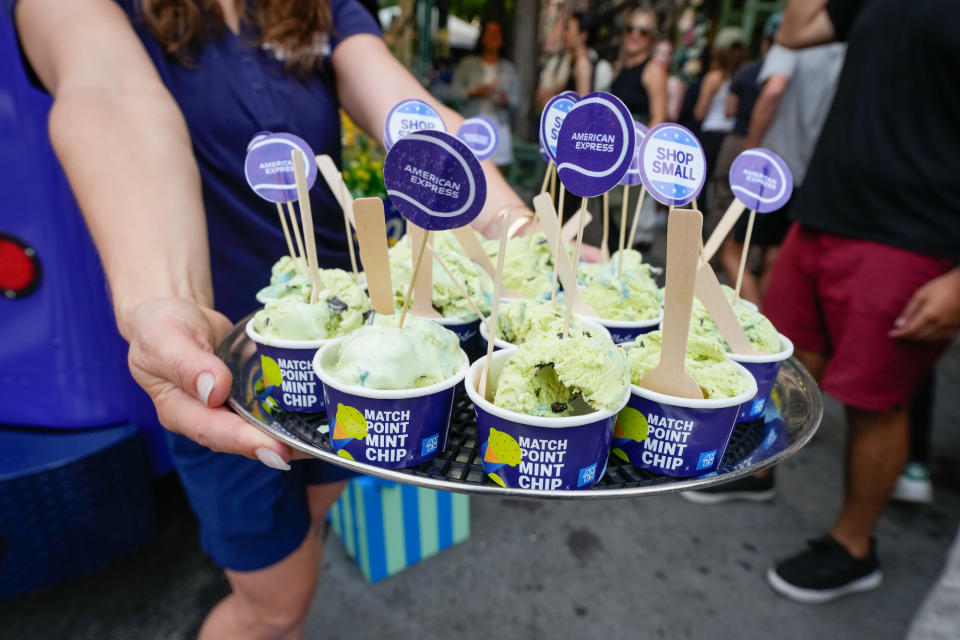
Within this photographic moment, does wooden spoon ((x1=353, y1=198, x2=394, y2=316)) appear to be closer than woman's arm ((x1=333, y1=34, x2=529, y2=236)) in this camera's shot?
Yes

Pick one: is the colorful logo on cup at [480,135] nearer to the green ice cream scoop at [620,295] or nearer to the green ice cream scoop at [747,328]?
the green ice cream scoop at [620,295]

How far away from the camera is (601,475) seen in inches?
51.1

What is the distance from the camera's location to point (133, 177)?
5.12 feet

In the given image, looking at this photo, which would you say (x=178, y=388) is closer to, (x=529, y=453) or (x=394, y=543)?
(x=529, y=453)

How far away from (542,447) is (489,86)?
6299 millimetres

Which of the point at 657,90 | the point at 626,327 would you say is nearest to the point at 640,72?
the point at 657,90

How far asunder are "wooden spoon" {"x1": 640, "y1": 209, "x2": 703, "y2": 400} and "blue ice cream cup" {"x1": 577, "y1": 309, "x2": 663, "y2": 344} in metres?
0.34

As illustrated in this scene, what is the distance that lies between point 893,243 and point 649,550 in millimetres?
1781

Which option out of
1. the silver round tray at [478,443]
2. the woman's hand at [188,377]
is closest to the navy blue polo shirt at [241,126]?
the silver round tray at [478,443]

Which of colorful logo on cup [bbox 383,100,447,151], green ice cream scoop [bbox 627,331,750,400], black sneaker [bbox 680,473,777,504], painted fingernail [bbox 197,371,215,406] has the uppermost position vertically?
colorful logo on cup [bbox 383,100,447,151]

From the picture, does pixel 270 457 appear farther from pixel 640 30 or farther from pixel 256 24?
pixel 640 30

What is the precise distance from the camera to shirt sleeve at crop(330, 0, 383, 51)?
2195 millimetres

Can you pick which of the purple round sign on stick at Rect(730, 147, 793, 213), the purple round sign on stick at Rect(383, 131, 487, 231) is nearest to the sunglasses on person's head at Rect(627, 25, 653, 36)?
the purple round sign on stick at Rect(730, 147, 793, 213)

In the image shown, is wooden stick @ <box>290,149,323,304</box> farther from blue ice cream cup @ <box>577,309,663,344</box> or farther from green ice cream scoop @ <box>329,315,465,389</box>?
blue ice cream cup @ <box>577,309,663,344</box>
